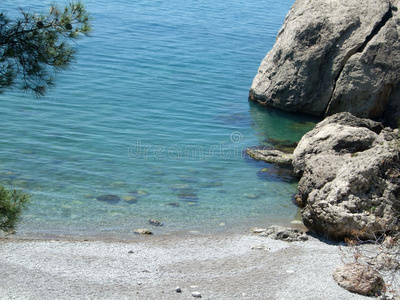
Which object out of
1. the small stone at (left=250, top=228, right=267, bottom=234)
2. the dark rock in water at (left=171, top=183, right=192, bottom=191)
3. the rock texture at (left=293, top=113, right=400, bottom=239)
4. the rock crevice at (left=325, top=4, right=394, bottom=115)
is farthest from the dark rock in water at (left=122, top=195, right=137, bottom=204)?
the rock crevice at (left=325, top=4, right=394, bottom=115)

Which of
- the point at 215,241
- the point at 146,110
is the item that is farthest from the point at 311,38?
the point at 215,241

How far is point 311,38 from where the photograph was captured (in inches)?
1086

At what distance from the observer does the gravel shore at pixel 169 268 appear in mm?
12992

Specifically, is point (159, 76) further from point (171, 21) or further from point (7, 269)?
point (7, 269)

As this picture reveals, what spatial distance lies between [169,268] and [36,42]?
6602 mm

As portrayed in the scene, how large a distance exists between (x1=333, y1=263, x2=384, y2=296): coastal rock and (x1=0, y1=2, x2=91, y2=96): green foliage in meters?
7.45

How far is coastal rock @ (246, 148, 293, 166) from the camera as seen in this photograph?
22447 millimetres

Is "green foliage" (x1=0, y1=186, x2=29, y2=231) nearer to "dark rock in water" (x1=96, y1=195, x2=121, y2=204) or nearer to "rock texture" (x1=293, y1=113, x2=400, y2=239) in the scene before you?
"dark rock in water" (x1=96, y1=195, x2=121, y2=204)

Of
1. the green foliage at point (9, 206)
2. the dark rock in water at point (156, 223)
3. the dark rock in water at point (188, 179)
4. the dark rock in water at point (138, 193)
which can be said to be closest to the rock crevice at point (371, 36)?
the dark rock in water at point (188, 179)

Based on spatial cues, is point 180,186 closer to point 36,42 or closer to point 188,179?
point 188,179

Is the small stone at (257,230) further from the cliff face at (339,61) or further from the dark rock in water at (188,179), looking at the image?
the cliff face at (339,61)

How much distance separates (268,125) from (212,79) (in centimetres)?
715

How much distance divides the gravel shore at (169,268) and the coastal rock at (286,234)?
0.93 ft

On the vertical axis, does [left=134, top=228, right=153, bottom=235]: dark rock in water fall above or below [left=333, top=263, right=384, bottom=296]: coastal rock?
below
